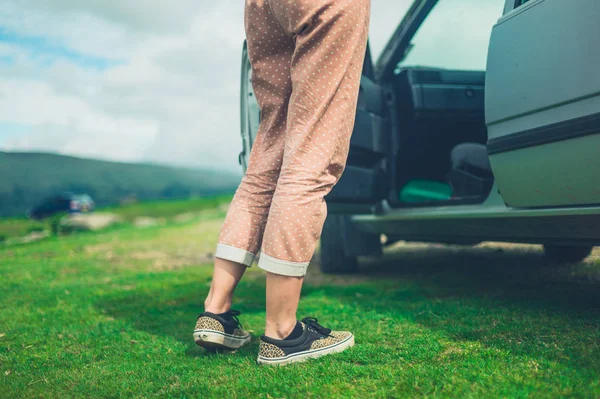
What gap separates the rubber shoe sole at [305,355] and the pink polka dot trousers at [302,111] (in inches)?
11.3

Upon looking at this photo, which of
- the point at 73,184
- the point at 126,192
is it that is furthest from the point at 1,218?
the point at 126,192

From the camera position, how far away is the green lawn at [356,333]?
4.75 ft

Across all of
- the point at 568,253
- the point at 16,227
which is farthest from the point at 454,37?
the point at 16,227

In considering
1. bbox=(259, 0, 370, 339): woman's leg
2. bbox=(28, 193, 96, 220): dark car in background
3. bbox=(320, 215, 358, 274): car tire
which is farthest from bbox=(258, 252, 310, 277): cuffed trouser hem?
bbox=(28, 193, 96, 220): dark car in background

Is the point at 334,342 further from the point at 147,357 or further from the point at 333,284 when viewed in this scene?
the point at 333,284

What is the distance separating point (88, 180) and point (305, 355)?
4371 centimetres

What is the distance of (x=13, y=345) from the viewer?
2.12 metres

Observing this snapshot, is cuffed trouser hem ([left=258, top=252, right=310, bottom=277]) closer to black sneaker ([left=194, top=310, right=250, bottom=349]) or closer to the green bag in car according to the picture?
black sneaker ([left=194, top=310, right=250, bottom=349])

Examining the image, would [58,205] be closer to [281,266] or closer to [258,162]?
[258,162]

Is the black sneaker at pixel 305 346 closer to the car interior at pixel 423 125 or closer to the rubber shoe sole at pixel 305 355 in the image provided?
the rubber shoe sole at pixel 305 355

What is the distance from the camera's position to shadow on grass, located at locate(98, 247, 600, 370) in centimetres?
179

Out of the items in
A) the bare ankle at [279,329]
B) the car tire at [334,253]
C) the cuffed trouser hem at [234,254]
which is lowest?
the car tire at [334,253]

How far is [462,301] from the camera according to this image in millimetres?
2432

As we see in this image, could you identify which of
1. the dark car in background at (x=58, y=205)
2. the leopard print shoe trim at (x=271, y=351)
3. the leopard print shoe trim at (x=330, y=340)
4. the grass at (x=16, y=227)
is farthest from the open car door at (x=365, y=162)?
the dark car in background at (x=58, y=205)
